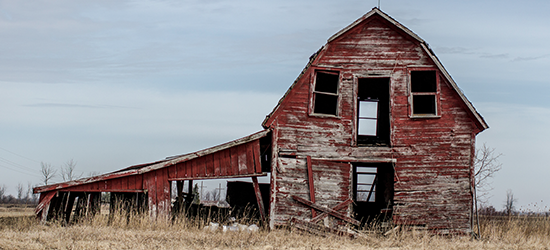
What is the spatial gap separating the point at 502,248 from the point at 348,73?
6.65m

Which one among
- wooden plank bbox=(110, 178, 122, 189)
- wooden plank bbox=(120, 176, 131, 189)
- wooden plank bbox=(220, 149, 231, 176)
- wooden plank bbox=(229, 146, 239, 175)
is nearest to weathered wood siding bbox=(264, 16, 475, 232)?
wooden plank bbox=(229, 146, 239, 175)

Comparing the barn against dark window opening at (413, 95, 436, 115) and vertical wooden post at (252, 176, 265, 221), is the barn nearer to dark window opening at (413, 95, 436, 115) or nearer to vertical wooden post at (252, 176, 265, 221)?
vertical wooden post at (252, 176, 265, 221)

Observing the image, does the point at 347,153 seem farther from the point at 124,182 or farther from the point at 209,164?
the point at 124,182

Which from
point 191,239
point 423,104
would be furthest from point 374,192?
point 191,239

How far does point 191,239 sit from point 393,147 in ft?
22.2

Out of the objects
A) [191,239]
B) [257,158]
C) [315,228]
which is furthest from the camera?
[257,158]

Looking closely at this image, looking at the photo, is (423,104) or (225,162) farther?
(423,104)

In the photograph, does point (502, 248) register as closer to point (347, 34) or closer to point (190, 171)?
point (347, 34)

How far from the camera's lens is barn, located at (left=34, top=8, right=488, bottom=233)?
48.4ft

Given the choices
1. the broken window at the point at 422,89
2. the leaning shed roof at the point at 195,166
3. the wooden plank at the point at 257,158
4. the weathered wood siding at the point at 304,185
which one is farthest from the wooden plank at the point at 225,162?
the broken window at the point at 422,89

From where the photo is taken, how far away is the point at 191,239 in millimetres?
12305

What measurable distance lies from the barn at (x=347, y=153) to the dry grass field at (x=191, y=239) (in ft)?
2.04

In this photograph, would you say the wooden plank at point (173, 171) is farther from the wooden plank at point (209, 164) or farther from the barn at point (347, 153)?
the wooden plank at point (209, 164)

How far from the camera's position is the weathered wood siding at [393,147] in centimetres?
1493
